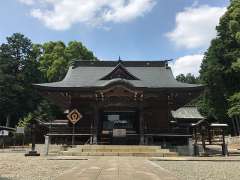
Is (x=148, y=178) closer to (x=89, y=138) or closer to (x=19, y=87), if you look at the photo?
(x=89, y=138)

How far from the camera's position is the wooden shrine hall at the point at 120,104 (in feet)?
75.8

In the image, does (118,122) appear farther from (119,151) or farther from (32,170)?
(32,170)

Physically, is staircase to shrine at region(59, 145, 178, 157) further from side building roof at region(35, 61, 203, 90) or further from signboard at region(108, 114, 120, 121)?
signboard at region(108, 114, 120, 121)

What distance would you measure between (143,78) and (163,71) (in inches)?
109

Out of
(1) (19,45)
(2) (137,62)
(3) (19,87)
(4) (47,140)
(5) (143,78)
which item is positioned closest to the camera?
(4) (47,140)

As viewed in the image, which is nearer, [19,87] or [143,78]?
[143,78]

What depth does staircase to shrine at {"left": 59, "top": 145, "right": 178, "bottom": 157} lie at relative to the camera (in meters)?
18.7

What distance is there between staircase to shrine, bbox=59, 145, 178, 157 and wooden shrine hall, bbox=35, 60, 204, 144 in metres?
2.14

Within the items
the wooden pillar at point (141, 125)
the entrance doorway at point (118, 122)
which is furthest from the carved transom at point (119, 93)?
the entrance doorway at point (118, 122)

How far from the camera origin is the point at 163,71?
1179 inches

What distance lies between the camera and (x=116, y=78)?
25.9m

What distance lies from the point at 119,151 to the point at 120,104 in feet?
16.0

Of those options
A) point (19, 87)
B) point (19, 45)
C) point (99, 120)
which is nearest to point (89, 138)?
point (99, 120)

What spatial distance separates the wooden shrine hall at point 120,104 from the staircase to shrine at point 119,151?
214cm
